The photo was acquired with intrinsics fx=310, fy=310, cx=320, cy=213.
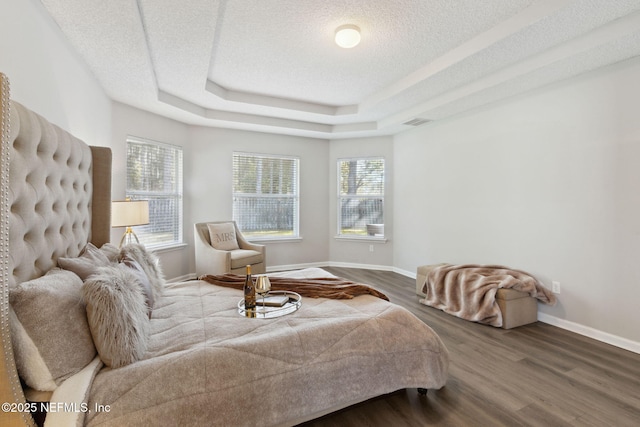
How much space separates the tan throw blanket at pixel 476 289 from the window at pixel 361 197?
2097 mm

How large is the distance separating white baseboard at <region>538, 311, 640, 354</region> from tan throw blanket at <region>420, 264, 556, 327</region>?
7.5 inches

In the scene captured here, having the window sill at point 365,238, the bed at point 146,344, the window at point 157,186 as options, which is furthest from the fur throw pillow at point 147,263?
the window sill at point 365,238

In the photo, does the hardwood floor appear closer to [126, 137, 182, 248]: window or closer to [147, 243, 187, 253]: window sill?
[147, 243, 187, 253]: window sill

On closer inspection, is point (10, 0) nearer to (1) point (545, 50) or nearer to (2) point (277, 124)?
(2) point (277, 124)

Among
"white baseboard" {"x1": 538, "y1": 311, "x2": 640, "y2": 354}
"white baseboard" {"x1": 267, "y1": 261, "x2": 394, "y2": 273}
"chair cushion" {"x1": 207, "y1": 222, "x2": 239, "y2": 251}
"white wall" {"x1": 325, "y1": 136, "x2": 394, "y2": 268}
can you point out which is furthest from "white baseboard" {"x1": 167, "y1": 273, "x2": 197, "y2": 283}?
"white baseboard" {"x1": 538, "y1": 311, "x2": 640, "y2": 354}

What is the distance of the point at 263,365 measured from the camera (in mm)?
1477

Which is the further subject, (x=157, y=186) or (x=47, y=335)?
(x=157, y=186)

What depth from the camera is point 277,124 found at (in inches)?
197

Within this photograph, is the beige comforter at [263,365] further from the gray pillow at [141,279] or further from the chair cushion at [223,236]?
the chair cushion at [223,236]

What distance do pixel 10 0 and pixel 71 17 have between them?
1.57 feet

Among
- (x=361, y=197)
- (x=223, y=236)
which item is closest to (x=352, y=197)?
(x=361, y=197)

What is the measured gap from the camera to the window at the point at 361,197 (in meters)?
5.73

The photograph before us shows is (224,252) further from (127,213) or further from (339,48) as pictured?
(339,48)

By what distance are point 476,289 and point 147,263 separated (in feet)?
10.2
